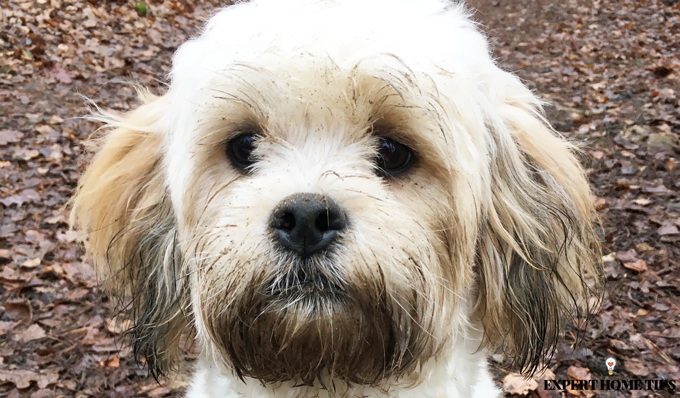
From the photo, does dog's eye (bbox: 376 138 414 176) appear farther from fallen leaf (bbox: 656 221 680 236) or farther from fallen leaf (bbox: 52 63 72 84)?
fallen leaf (bbox: 52 63 72 84)

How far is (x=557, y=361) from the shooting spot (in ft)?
11.8

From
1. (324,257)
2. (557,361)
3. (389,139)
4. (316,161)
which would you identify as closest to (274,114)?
(316,161)

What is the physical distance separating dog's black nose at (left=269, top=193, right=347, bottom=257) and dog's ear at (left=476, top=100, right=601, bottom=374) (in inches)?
25.5

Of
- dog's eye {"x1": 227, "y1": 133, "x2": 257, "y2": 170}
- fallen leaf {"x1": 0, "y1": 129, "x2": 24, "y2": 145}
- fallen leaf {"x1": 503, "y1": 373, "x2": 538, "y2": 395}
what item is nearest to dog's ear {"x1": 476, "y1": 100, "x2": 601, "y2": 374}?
dog's eye {"x1": 227, "y1": 133, "x2": 257, "y2": 170}

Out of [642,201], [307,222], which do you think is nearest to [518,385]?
[642,201]

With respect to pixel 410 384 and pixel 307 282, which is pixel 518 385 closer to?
pixel 410 384

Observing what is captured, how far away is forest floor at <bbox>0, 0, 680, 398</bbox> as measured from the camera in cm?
350

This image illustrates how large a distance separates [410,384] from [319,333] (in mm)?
530

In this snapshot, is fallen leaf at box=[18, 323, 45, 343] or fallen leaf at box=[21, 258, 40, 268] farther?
fallen leaf at box=[21, 258, 40, 268]

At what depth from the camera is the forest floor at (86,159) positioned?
3.50 meters

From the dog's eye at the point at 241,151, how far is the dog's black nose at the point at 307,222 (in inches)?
12.7

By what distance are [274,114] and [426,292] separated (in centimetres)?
63

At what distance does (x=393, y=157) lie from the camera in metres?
1.54

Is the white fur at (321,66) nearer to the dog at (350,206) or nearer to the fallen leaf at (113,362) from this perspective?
the dog at (350,206)
